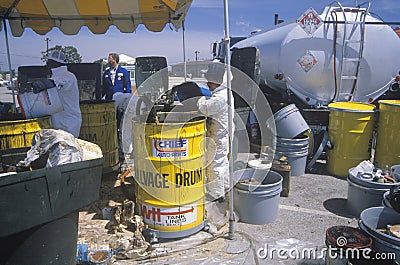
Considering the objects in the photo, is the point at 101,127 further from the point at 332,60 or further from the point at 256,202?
the point at 332,60

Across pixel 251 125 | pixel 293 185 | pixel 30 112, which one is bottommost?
pixel 293 185

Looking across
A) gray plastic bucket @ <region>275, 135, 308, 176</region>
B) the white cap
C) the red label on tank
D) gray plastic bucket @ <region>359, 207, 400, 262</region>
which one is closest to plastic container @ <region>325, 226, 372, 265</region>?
gray plastic bucket @ <region>359, 207, 400, 262</region>

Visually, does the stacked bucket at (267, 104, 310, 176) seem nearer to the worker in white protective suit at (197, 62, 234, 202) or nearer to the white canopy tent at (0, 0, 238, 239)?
the worker in white protective suit at (197, 62, 234, 202)

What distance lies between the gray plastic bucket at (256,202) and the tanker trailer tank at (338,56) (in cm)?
336

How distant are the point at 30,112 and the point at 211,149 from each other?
2.18 m

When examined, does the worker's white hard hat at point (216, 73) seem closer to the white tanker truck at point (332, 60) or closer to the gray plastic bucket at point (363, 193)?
the gray plastic bucket at point (363, 193)

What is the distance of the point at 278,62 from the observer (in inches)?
268

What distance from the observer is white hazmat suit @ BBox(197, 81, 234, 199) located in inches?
140

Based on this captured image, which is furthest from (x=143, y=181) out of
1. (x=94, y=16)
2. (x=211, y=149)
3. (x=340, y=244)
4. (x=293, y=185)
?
(x=94, y=16)

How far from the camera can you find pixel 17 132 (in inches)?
131

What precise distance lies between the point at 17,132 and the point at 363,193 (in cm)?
418

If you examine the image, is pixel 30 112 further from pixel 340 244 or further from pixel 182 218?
pixel 340 244

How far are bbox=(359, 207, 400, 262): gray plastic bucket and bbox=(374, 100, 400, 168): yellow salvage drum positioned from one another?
264 cm

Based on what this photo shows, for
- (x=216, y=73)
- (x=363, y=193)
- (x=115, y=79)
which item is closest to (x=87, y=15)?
(x=115, y=79)
